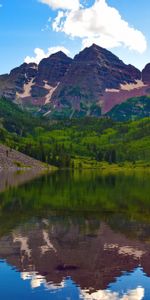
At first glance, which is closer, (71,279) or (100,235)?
(71,279)

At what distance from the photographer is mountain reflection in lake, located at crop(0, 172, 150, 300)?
3941cm

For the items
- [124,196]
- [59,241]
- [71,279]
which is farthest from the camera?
[124,196]

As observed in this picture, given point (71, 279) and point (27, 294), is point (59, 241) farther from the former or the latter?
point (27, 294)

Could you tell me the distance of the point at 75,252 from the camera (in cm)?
5319

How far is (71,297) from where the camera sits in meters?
37.2

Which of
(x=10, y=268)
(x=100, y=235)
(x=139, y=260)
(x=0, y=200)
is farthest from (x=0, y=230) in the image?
(x=0, y=200)

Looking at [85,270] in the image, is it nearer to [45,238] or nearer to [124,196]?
[45,238]

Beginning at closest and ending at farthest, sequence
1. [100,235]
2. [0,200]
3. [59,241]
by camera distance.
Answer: [59,241]
[100,235]
[0,200]

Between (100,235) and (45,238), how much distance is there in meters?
8.79

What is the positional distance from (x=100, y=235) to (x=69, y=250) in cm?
1169

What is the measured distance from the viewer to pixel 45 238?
61781 mm

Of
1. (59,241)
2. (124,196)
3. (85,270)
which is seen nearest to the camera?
(85,270)

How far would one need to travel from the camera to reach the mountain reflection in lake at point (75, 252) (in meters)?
39.4

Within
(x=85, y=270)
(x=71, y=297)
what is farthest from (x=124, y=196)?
(x=71, y=297)
